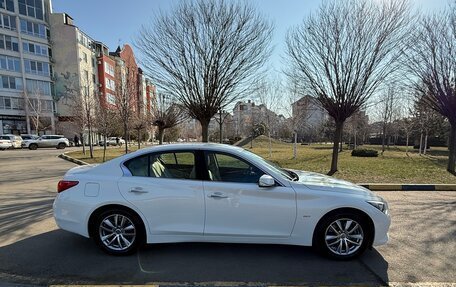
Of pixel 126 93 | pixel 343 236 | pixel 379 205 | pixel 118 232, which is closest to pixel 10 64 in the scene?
pixel 126 93

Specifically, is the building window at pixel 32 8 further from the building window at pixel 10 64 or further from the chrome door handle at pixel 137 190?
the chrome door handle at pixel 137 190

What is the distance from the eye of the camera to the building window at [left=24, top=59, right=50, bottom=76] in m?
44.8

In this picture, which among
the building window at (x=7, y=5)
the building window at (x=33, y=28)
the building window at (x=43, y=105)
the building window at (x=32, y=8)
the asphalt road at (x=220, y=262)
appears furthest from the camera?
the building window at (x=33, y=28)

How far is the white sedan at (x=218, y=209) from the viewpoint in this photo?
3.88 m

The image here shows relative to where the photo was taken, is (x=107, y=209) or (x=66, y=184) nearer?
(x=107, y=209)

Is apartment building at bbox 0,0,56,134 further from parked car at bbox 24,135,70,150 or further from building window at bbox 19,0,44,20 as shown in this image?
parked car at bbox 24,135,70,150

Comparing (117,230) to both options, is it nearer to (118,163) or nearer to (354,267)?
(118,163)

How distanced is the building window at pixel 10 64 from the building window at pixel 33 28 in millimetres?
4762

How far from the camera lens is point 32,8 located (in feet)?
147

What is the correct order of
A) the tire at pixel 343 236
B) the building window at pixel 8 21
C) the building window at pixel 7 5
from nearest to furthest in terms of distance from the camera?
the tire at pixel 343 236 → the building window at pixel 7 5 → the building window at pixel 8 21

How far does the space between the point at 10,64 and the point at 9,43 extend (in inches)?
120

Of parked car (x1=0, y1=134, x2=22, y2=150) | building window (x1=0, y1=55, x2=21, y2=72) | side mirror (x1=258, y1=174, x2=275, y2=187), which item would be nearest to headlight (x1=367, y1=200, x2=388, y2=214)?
side mirror (x1=258, y1=174, x2=275, y2=187)

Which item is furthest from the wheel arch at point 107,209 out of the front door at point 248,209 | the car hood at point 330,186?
the car hood at point 330,186

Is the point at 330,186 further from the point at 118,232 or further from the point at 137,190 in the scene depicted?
the point at 118,232
